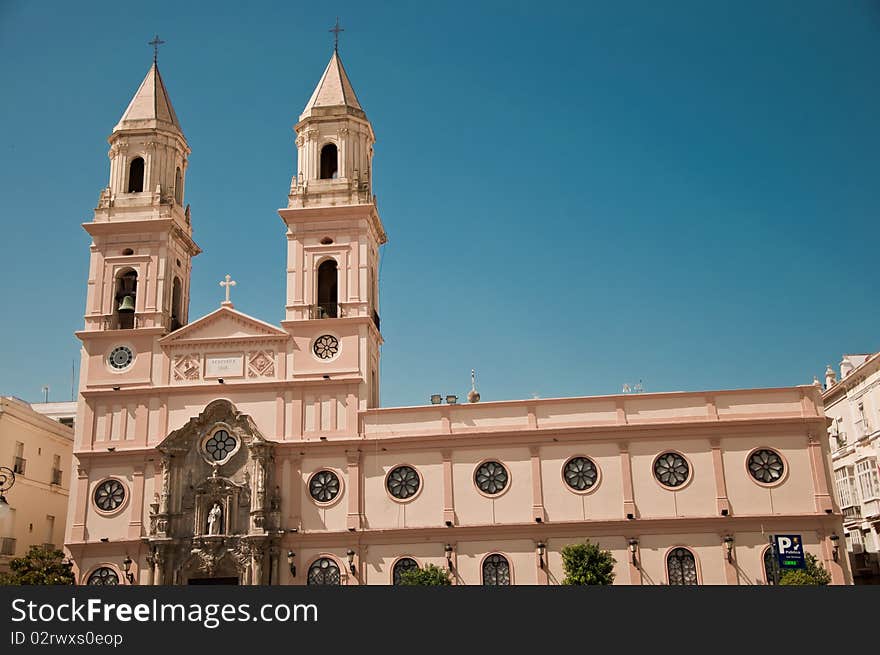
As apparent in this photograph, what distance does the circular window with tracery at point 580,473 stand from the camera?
42.9m

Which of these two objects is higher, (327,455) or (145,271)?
(145,271)

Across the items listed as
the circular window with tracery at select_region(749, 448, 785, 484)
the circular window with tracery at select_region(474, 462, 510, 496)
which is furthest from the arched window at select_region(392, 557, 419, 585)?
the circular window with tracery at select_region(749, 448, 785, 484)

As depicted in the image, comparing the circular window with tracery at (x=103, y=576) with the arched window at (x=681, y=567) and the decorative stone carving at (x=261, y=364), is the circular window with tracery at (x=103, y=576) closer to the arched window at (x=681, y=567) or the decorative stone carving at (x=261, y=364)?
the decorative stone carving at (x=261, y=364)

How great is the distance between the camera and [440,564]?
42.6m

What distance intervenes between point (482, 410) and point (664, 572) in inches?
435

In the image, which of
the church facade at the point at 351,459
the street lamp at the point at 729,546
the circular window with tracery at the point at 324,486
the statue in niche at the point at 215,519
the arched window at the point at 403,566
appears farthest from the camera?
the circular window with tracery at the point at 324,486

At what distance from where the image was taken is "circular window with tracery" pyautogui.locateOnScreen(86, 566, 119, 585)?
1727 inches

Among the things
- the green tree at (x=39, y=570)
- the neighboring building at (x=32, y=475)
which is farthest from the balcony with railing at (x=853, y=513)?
the neighboring building at (x=32, y=475)

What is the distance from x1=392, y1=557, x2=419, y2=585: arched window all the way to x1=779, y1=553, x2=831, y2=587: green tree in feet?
52.4

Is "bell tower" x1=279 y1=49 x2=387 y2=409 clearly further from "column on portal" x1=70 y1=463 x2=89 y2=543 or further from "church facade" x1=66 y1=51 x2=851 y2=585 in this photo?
"column on portal" x1=70 y1=463 x2=89 y2=543

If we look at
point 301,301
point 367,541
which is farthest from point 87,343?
point 367,541

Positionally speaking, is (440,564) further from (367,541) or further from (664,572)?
(664,572)

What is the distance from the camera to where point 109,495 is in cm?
4544

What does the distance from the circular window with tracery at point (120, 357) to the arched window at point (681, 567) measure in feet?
92.3
